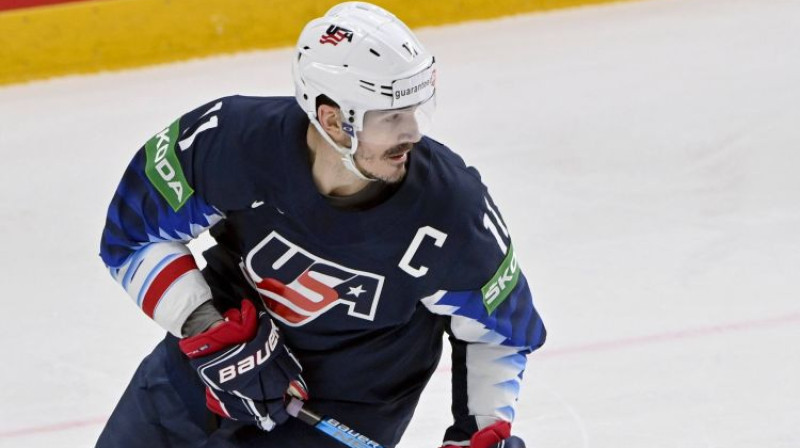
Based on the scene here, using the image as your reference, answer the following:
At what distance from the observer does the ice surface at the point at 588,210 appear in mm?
3488

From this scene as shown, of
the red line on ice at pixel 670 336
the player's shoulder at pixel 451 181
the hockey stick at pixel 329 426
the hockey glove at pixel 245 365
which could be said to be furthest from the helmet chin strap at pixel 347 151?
the red line on ice at pixel 670 336

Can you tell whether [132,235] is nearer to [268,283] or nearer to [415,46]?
[268,283]

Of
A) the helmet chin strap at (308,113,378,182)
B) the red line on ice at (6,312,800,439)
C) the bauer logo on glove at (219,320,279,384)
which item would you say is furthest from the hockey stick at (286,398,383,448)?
the red line on ice at (6,312,800,439)

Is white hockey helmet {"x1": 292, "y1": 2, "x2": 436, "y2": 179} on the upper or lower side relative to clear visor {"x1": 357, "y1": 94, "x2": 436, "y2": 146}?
upper

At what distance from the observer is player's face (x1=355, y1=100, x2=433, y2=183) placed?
2297 millimetres

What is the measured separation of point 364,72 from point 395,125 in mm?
112

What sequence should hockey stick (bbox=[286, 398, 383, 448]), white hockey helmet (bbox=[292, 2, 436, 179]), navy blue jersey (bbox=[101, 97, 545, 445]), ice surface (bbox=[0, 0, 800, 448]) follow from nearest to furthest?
white hockey helmet (bbox=[292, 2, 436, 179])
navy blue jersey (bbox=[101, 97, 545, 445])
hockey stick (bbox=[286, 398, 383, 448])
ice surface (bbox=[0, 0, 800, 448])

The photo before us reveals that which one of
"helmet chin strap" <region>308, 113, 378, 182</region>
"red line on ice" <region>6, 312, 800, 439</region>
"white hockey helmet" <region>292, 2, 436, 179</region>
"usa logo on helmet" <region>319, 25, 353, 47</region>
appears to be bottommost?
"red line on ice" <region>6, 312, 800, 439</region>

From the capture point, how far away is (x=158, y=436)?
2.57 meters

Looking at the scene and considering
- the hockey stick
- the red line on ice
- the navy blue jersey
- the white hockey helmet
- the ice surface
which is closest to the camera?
the white hockey helmet

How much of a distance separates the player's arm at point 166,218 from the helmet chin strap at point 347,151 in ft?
0.62

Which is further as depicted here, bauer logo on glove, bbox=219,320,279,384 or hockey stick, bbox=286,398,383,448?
hockey stick, bbox=286,398,383,448

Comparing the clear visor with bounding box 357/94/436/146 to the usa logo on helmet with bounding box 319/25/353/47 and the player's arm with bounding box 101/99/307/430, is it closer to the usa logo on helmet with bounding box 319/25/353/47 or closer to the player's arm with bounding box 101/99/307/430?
the usa logo on helmet with bounding box 319/25/353/47

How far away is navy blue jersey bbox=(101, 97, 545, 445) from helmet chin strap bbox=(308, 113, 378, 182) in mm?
53
